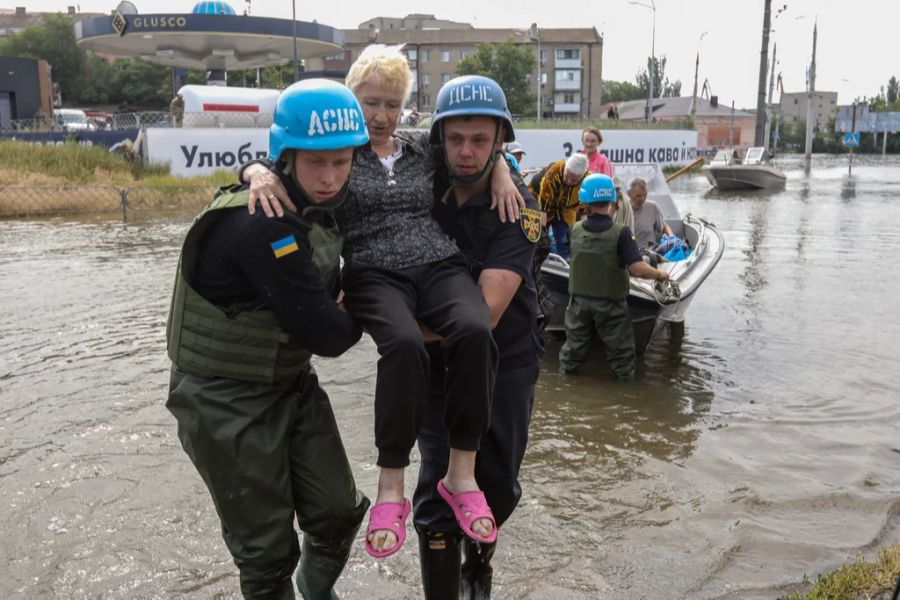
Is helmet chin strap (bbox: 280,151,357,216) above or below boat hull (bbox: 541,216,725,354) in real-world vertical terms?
above

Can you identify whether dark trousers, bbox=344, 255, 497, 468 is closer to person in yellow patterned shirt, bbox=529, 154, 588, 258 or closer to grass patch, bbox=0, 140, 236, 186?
person in yellow patterned shirt, bbox=529, 154, 588, 258

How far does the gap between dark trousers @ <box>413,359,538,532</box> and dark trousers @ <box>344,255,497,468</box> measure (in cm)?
26

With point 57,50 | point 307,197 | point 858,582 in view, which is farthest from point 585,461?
point 57,50

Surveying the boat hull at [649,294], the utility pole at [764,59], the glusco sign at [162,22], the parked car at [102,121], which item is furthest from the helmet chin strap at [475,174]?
the utility pole at [764,59]

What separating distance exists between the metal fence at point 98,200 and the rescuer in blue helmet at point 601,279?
49.8ft

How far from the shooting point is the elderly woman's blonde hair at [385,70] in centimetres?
302

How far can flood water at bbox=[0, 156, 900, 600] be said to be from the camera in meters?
4.05

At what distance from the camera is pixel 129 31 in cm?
3625

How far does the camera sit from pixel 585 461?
5648 millimetres

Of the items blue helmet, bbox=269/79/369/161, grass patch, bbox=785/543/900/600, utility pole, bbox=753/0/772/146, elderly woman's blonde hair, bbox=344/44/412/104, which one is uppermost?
utility pole, bbox=753/0/772/146

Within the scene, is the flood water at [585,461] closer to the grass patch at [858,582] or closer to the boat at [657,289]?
the grass patch at [858,582]

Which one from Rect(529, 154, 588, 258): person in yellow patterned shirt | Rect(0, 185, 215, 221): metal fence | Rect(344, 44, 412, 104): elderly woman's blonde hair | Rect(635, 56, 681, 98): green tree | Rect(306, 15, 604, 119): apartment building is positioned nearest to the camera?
Rect(344, 44, 412, 104): elderly woman's blonde hair

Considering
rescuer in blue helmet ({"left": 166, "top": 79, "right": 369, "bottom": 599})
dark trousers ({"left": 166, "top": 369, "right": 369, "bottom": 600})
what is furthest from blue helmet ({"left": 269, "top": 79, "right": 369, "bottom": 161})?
dark trousers ({"left": 166, "top": 369, "right": 369, "bottom": 600})

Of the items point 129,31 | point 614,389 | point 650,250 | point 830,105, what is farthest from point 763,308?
point 830,105
